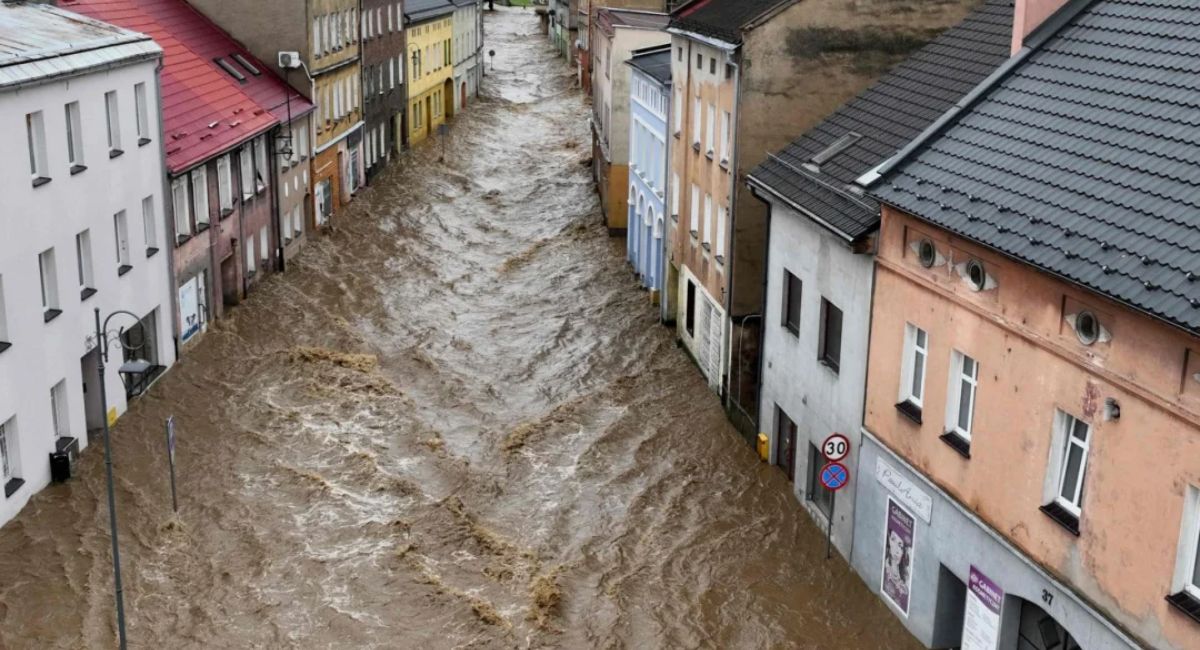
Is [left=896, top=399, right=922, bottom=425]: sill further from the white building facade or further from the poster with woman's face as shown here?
the white building facade

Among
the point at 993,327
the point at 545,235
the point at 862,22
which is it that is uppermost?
the point at 862,22

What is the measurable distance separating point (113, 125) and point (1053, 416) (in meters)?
19.7

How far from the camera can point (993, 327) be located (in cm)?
1594

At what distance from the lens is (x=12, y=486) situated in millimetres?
Result: 22188

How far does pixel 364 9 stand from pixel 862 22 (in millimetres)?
31068

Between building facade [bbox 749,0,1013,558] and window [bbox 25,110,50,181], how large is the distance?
12.3m

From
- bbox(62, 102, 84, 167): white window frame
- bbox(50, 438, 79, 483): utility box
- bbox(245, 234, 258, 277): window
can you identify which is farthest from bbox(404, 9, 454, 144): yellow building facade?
bbox(50, 438, 79, 483): utility box

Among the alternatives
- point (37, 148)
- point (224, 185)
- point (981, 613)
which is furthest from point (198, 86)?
point (981, 613)

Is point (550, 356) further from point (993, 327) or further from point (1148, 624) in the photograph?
point (1148, 624)

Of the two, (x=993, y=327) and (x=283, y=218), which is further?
(x=283, y=218)

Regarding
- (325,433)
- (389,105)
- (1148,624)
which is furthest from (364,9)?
(1148,624)

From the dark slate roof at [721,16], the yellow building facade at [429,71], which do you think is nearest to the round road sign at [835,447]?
the dark slate roof at [721,16]

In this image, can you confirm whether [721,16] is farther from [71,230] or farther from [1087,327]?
[1087,327]

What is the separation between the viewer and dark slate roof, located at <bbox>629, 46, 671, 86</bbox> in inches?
1416
